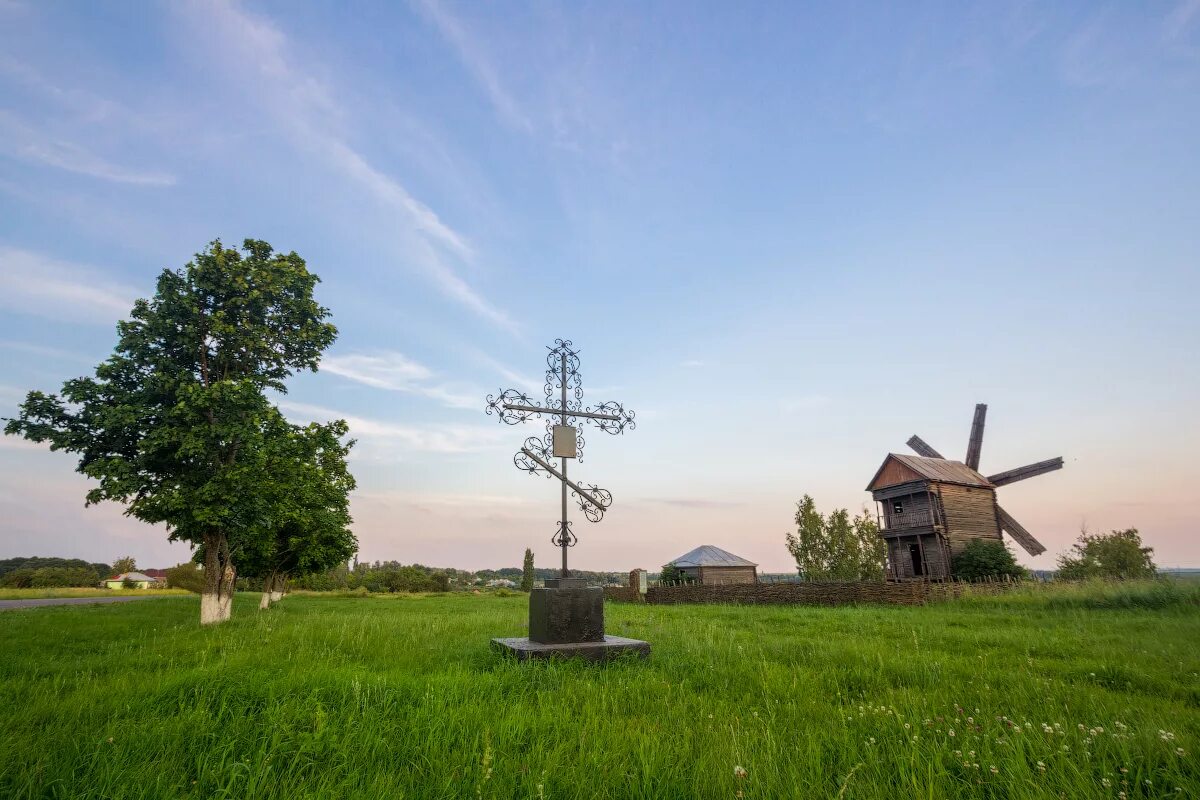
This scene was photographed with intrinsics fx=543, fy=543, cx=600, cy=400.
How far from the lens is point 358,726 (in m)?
3.90

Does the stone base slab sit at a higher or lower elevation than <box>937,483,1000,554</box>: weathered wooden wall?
lower

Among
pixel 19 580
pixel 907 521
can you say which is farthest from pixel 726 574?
pixel 19 580

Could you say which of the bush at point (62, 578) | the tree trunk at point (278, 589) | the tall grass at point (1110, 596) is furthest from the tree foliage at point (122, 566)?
the tall grass at point (1110, 596)

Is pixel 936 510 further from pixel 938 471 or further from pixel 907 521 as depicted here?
pixel 938 471

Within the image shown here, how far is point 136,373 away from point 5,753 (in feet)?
48.7

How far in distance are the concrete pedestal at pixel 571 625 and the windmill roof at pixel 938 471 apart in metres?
31.2

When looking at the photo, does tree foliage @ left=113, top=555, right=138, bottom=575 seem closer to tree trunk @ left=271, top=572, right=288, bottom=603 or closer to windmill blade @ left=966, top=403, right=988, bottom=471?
tree trunk @ left=271, top=572, right=288, bottom=603

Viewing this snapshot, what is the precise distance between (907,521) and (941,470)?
14.5ft

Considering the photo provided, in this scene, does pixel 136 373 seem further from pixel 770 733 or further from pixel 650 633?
pixel 770 733

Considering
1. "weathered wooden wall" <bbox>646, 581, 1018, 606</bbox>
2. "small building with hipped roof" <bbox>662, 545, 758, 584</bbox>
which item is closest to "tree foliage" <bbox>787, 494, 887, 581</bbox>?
"small building with hipped roof" <bbox>662, 545, 758, 584</bbox>

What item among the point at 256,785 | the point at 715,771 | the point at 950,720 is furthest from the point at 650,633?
the point at 256,785

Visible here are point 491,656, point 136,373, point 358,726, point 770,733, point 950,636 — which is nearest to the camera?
point 770,733

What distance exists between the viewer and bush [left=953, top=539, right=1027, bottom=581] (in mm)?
27641

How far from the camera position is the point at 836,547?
43.2m
